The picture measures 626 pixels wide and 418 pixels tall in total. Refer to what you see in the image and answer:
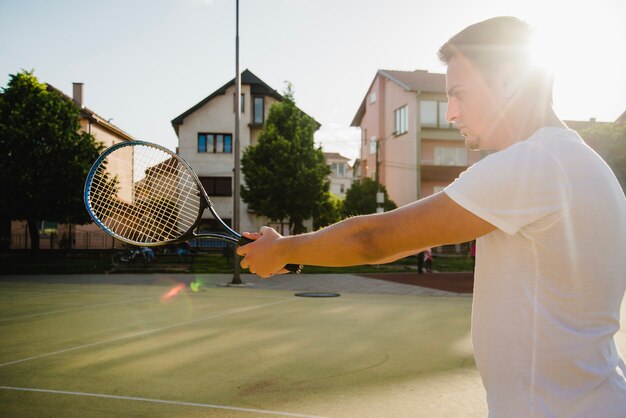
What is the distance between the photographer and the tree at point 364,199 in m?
34.0

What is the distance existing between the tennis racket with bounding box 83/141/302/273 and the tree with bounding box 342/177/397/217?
94.7ft

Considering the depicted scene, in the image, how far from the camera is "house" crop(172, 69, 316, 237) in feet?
134

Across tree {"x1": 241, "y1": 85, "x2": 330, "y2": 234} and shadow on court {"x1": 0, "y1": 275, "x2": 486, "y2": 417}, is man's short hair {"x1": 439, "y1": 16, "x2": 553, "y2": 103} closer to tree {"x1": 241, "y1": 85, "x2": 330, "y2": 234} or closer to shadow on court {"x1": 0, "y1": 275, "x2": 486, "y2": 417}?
shadow on court {"x1": 0, "y1": 275, "x2": 486, "y2": 417}

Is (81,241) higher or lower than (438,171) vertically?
lower

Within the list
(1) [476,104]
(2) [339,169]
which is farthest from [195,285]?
(2) [339,169]

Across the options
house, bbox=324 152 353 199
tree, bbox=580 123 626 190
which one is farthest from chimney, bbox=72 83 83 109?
house, bbox=324 152 353 199

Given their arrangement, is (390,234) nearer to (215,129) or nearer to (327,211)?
(327,211)

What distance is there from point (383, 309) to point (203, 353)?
5.05 m

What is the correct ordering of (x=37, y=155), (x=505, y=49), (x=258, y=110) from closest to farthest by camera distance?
(x=505, y=49), (x=37, y=155), (x=258, y=110)

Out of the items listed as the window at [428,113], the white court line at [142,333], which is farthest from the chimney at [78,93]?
the white court line at [142,333]

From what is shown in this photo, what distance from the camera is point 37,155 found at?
26469mm

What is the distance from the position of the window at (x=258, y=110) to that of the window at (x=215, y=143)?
234cm

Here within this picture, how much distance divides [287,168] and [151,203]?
28.8 metres

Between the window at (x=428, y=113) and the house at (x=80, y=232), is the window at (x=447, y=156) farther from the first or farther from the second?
the house at (x=80, y=232)
